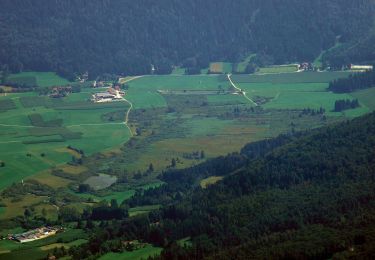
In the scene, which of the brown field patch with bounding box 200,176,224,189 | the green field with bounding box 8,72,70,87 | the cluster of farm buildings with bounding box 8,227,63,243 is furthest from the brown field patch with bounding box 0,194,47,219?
the green field with bounding box 8,72,70,87

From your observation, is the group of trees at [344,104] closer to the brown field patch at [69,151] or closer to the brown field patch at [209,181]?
the brown field patch at [209,181]

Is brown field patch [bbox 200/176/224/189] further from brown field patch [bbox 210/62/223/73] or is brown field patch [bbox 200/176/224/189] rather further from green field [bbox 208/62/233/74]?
brown field patch [bbox 210/62/223/73]

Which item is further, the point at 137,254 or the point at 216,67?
the point at 216,67

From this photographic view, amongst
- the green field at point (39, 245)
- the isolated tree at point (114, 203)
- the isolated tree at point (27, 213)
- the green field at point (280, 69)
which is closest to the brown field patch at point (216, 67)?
the green field at point (280, 69)

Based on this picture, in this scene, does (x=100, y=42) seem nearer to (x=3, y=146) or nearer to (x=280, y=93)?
(x=280, y=93)

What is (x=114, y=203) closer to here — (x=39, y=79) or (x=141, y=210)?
(x=141, y=210)

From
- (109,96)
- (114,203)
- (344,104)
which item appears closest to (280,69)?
(344,104)

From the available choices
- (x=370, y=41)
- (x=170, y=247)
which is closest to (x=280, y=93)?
(x=370, y=41)
